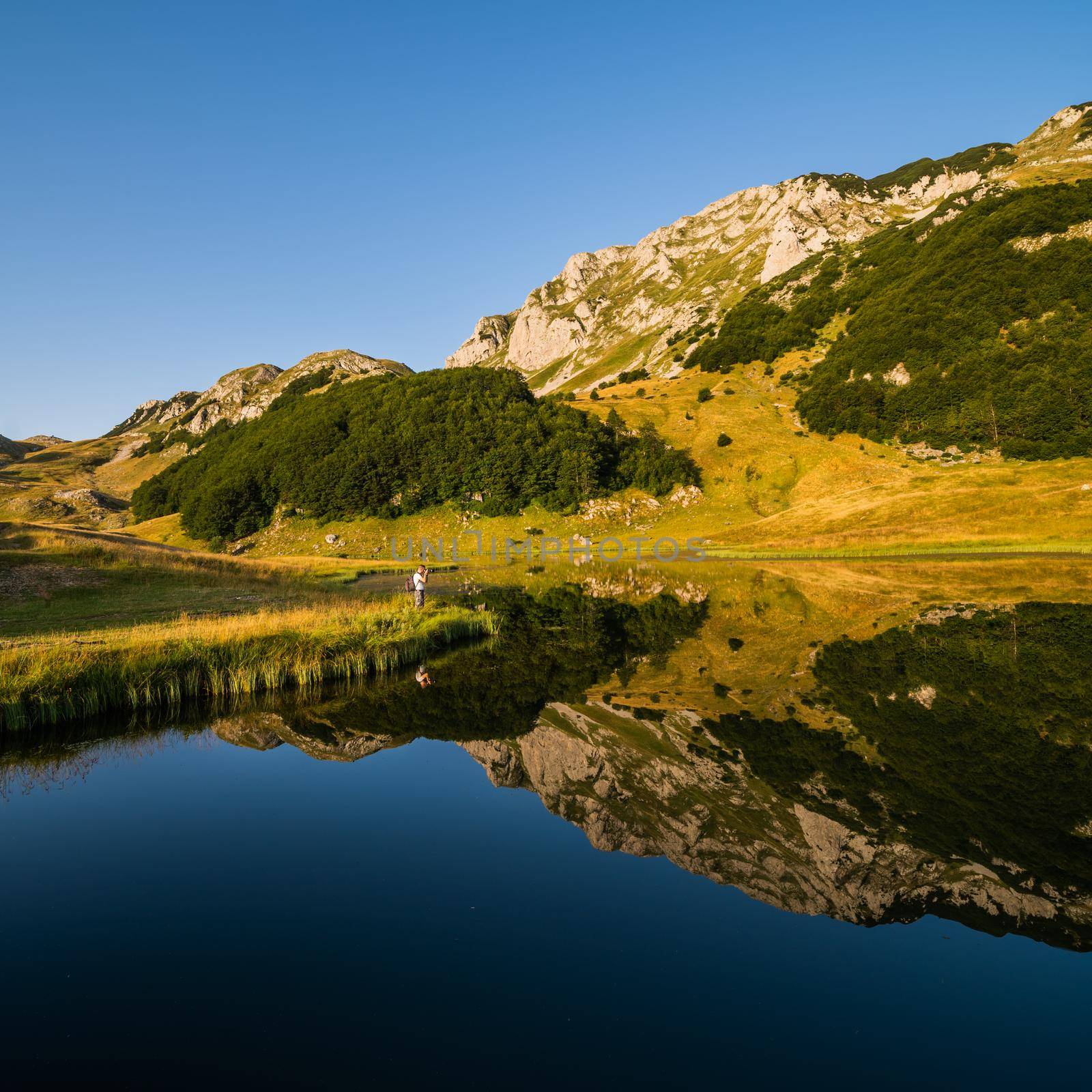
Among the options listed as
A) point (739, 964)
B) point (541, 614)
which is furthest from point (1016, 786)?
point (541, 614)

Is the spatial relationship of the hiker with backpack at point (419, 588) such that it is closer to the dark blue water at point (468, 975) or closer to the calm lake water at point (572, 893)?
the calm lake water at point (572, 893)

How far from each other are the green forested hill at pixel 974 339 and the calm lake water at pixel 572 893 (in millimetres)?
91288

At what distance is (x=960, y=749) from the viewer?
1631 centimetres

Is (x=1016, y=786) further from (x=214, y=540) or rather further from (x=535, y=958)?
(x=214, y=540)

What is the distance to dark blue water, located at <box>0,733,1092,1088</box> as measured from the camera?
23.0 feet

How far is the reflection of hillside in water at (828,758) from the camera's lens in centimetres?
1095

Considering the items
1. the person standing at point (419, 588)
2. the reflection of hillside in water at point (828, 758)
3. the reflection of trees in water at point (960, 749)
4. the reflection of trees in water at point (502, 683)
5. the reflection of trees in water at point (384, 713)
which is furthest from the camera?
the person standing at point (419, 588)

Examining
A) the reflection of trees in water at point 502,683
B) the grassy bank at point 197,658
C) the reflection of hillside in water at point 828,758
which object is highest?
the grassy bank at point 197,658

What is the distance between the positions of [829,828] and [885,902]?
84.0 inches

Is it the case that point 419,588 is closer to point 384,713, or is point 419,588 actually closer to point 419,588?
point 419,588

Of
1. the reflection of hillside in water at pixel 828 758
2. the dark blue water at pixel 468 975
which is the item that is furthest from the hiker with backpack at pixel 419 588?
the dark blue water at pixel 468 975

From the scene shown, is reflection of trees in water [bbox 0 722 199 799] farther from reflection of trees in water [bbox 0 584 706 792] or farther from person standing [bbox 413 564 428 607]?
person standing [bbox 413 564 428 607]

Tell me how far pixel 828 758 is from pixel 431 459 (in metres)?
113

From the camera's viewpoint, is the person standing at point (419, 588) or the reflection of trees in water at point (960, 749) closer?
the reflection of trees in water at point (960, 749)
